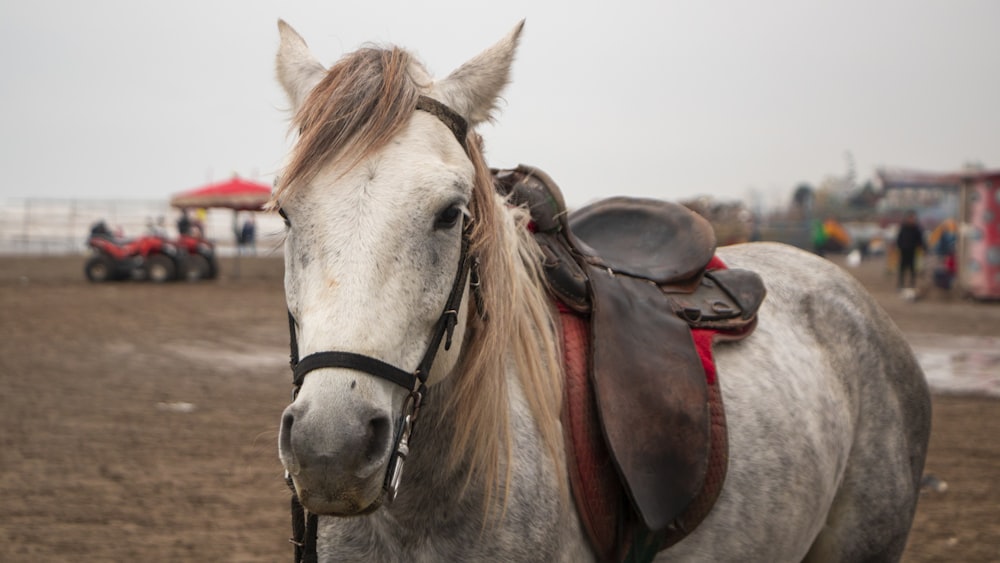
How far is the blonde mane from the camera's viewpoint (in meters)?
1.79

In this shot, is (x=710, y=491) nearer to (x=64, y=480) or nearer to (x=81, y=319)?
(x=64, y=480)

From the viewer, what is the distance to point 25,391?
7.91 m

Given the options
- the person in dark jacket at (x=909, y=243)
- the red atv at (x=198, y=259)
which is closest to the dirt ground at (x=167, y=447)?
the person in dark jacket at (x=909, y=243)

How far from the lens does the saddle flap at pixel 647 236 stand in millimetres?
2812

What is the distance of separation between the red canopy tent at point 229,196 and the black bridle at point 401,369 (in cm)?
1693

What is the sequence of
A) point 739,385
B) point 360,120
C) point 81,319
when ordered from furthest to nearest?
point 81,319
point 739,385
point 360,120

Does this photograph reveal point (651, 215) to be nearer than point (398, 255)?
No

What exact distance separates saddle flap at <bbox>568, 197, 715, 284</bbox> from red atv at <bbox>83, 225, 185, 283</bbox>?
18.8 metres

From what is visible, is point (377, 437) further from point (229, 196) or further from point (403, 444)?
point (229, 196)

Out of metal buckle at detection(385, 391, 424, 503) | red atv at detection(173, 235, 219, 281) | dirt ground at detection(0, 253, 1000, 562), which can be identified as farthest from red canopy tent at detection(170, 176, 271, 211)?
metal buckle at detection(385, 391, 424, 503)

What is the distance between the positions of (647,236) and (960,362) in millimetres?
8196

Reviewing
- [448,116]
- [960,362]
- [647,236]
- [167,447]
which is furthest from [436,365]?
[960,362]

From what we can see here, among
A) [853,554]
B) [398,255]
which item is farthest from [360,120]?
[853,554]

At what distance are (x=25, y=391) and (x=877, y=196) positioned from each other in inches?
1857
